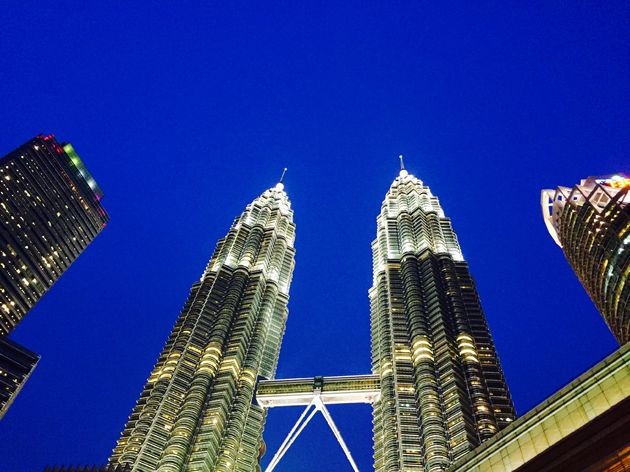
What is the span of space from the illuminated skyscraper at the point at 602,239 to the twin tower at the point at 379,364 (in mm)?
21845

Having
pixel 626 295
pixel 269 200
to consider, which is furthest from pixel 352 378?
pixel 269 200

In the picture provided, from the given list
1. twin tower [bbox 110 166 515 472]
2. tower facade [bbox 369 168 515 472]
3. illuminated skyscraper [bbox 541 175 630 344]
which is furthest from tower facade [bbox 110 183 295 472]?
illuminated skyscraper [bbox 541 175 630 344]

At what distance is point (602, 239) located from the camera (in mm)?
102312

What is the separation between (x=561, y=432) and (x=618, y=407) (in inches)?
156

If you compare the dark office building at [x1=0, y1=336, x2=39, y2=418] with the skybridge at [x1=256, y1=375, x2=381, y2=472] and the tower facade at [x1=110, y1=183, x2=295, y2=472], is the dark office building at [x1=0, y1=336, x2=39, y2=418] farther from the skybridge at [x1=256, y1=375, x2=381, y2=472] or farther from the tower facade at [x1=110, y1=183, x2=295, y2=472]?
the skybridge at [x1=256, y1=375, x2=381, y2=472]

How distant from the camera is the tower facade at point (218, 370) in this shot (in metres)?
104

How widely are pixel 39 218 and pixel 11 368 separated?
48.6 m

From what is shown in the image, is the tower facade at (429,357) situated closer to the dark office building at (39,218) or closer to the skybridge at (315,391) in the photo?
the skybridge at (315,391)

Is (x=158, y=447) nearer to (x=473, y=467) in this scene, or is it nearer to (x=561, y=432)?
(x=473, y=467)

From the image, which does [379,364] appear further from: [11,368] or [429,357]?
[11,368]

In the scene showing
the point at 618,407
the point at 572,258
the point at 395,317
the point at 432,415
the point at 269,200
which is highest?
the point at 269,200

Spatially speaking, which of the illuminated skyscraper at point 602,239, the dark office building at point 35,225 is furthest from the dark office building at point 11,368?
the illuminated skyscraper at point 602,239

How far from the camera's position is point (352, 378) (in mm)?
121062

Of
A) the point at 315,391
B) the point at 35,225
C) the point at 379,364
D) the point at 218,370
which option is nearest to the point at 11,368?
the point at 218,370
